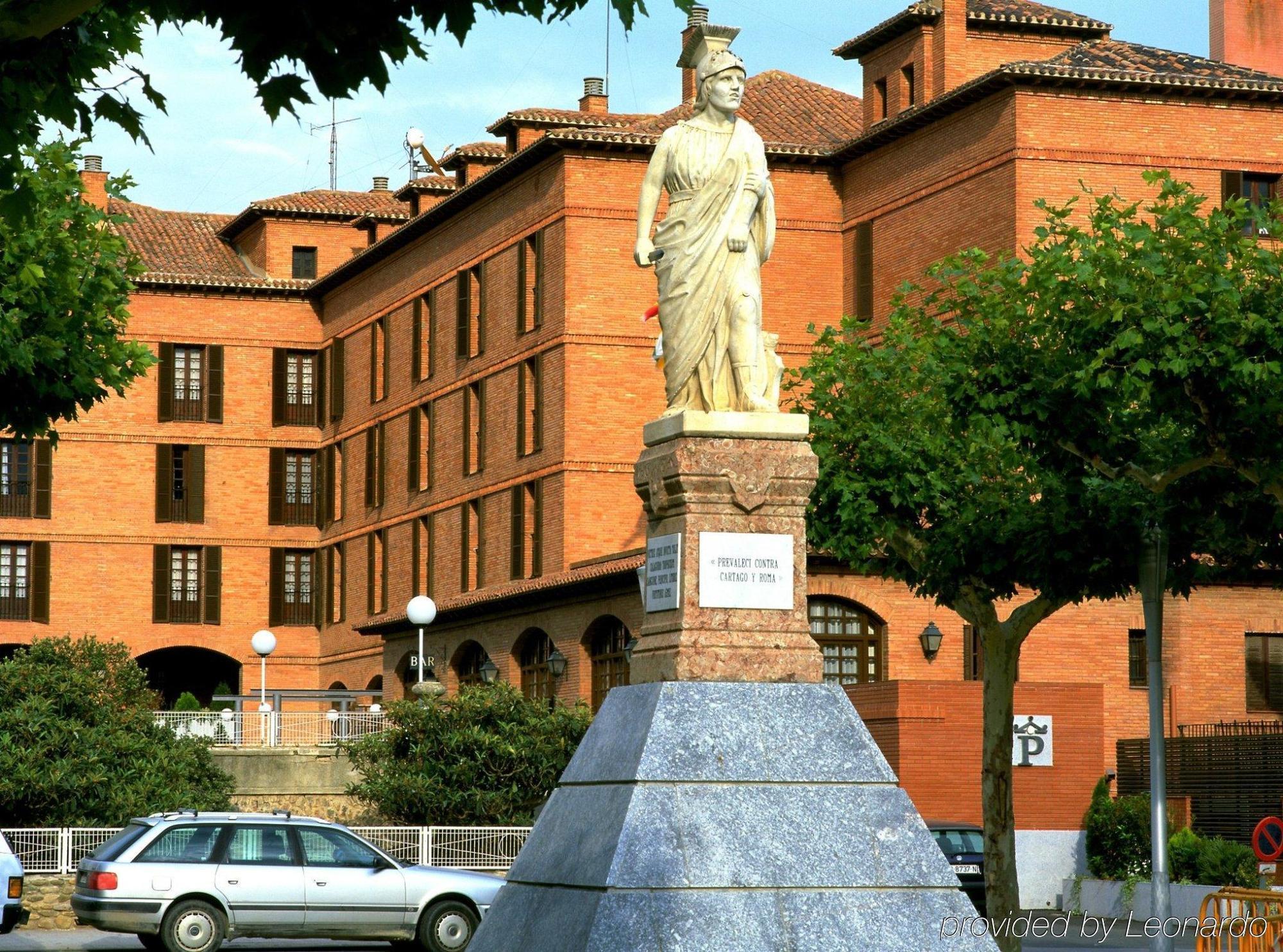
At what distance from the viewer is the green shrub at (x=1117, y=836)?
33500 millimetres

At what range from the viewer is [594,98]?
5625 centimetres

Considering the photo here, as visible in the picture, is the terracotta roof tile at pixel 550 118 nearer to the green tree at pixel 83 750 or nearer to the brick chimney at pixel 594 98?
the brick chimney at pixel 594 98

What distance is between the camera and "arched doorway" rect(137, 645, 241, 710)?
68188mm

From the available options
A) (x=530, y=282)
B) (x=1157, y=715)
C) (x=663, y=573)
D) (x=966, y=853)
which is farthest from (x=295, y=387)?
(x=663, y=573)

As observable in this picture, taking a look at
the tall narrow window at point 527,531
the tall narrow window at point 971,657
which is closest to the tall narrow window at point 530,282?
the tall narrow window at point 527,531

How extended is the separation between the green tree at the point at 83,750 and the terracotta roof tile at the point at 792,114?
2006cm

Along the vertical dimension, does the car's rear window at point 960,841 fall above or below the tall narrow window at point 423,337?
below

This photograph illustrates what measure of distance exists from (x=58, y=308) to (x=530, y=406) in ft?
98.6

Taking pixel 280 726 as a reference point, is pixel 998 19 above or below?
above

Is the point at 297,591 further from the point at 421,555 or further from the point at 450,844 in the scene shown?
the point at 450,844

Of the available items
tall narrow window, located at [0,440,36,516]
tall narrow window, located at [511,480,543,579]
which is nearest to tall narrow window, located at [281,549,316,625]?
tall narrow window, located at [0,440,36,516]

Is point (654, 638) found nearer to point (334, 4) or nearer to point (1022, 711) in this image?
point (334, 4)

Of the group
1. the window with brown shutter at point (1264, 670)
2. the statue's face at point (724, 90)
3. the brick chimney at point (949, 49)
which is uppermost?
the brick chimney at point (949, 49)

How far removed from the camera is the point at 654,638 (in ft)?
50.0
